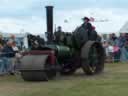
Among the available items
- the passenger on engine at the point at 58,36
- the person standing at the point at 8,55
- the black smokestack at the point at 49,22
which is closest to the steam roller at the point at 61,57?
the black smokestack at the point at 49,22

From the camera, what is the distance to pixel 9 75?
17.7 m

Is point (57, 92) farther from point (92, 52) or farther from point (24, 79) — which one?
point (92, 52)

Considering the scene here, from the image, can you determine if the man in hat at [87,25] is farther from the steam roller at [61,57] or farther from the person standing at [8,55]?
the person standing at [8,55]

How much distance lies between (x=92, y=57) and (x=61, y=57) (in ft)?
4.42

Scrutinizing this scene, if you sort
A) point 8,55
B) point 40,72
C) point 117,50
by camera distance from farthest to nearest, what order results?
point 117,50 → point 8,55 → point 40,72

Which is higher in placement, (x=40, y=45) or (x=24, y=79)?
(x=40, y=45)

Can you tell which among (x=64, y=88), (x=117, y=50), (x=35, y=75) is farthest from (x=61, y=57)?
(x=117, y=50)

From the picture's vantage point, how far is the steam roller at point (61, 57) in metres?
14.9

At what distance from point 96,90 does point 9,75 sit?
6.39 meters

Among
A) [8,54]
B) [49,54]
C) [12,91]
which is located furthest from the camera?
[8,54]

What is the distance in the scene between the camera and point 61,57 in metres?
16.3

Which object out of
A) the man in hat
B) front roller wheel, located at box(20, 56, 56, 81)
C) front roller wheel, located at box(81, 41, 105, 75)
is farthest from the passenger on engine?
front roller wheel, located at box(20, 56, 56, 81)

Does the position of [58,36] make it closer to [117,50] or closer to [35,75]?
[35,75]

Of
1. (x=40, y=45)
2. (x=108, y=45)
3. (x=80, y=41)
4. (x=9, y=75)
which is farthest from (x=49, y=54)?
(x=108, y=45)
